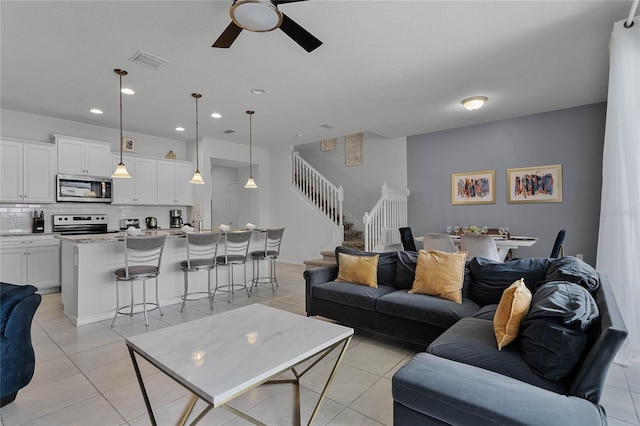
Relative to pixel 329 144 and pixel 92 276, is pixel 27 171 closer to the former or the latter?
pixel 92 276

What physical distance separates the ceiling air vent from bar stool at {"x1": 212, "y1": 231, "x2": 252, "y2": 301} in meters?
2.28

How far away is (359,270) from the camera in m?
3.50

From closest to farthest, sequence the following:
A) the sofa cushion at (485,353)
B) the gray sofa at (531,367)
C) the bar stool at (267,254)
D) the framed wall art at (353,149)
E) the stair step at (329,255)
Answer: the gray sofa at (531,367)
the sofa cushion at (485,353)
the bar stool at (267,254)
the stair step at (329,255)
the framed wall art at (353,149)

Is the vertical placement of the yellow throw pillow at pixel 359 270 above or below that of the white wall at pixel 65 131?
below

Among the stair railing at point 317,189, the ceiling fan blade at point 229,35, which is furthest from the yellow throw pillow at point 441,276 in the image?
the stair railing at point 317,189

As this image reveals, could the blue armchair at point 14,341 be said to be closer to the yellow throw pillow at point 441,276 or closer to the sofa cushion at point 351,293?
the sofa cushion at point 351,293

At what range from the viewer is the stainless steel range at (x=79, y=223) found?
17.9ft

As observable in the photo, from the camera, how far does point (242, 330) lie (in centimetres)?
203

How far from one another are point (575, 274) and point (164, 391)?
116 inches

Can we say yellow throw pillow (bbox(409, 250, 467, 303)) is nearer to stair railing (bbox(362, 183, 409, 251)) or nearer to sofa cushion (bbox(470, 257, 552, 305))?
sofa cushion (bbox(470, 257, 552, 305))

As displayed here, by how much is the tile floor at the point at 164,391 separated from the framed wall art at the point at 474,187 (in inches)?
150

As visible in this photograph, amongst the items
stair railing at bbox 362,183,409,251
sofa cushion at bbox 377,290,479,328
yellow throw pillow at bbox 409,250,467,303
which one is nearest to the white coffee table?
sofa cushion at bbox 377,290,479,328

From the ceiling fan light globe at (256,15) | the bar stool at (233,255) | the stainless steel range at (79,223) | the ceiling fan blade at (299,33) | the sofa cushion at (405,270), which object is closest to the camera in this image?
the ceiling fan light globe at (256,15)

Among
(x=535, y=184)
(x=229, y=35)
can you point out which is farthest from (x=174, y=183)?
(x=535, y=184)
